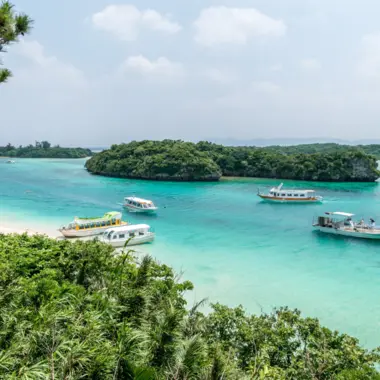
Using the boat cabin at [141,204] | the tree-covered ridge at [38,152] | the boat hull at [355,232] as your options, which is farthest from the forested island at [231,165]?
the tree-covered ridge at [38,152]

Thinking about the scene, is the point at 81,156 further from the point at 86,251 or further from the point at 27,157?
the point at 86,251

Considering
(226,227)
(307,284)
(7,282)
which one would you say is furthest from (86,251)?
(226,227)

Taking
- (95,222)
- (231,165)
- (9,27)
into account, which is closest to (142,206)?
(95,222)

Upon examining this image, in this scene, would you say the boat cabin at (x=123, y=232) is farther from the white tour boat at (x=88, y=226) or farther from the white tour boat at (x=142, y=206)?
the white tour boat at (x=142, y=206)

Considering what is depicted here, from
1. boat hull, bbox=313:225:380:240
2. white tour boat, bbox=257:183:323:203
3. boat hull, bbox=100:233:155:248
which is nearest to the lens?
boat hull, bbox=100:233:155:248

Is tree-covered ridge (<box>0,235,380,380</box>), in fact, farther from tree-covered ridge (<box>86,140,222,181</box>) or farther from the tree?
tree-covered ridge (<box>86,140,222,181</box>)

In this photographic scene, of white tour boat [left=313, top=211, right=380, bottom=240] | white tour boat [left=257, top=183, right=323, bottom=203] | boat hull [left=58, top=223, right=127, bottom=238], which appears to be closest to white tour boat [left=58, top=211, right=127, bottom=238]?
boat hull [left=58, top=223, right=127, bottom=238]
